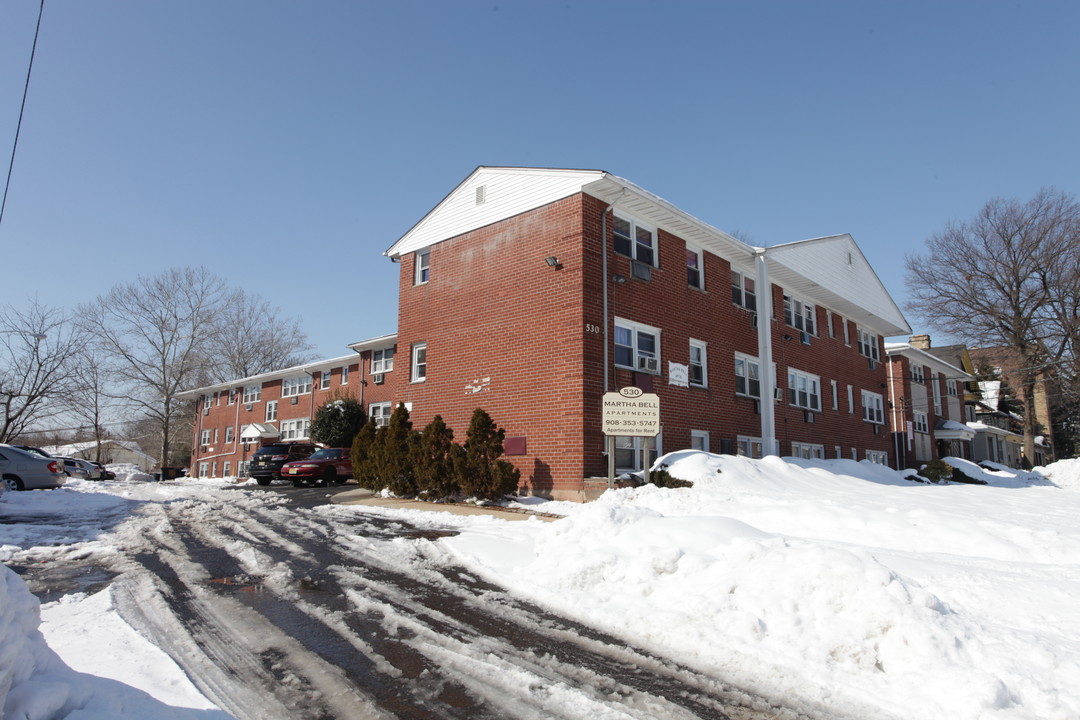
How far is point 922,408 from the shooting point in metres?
38.1

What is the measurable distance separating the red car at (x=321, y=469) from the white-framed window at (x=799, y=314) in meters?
17.7

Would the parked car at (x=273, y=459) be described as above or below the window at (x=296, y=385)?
below

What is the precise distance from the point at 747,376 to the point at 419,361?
35.4 ft

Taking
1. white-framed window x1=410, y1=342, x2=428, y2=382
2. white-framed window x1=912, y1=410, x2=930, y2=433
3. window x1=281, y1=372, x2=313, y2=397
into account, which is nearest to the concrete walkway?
white-framed window x1=410, y1=342, x2=428, y2=382

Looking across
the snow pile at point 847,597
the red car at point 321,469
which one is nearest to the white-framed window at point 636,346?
the snow pile at point 847,597

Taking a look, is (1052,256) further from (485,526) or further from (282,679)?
(282,679)

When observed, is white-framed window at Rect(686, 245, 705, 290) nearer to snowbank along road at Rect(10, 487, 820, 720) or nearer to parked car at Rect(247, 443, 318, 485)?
snowbank along road at Rect(10, 487, 820, 720)

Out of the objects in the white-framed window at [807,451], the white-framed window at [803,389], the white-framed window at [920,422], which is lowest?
the white-framed window at [807,451]

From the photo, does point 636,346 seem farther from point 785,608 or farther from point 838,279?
point 838,279

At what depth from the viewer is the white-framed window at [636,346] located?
56.6ft

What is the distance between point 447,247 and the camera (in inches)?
803

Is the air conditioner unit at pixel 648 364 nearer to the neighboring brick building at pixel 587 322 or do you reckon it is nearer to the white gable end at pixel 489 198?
the neighboring brick building at pixel 587 322

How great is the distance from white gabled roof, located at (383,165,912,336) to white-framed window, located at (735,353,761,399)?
3.19 m

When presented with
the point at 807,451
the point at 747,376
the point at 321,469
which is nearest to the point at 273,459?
the point at 321,469
